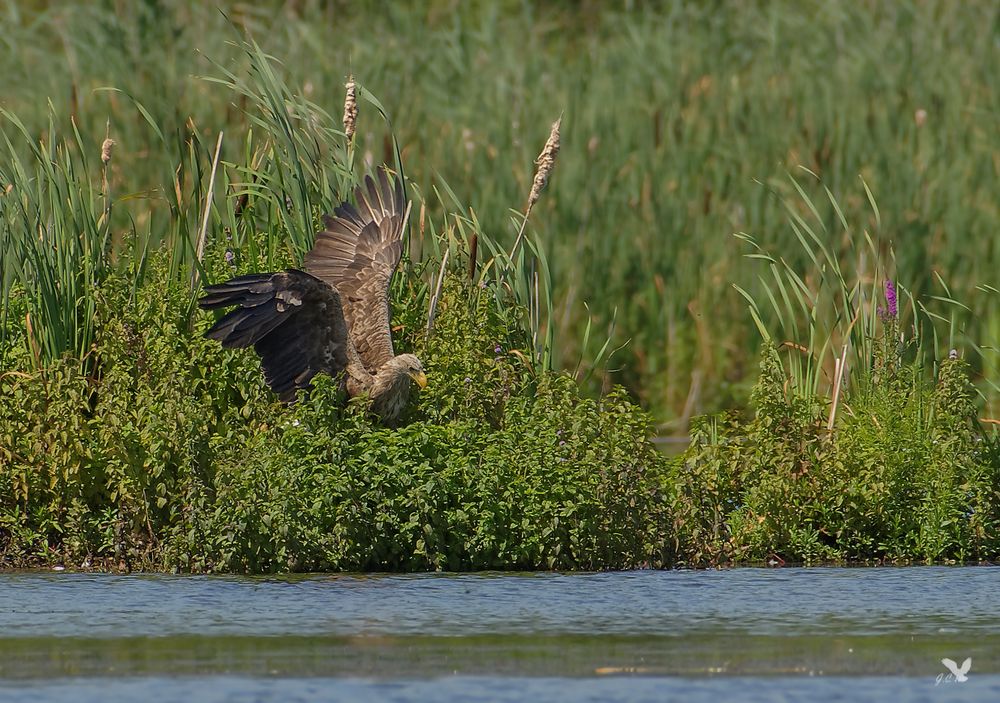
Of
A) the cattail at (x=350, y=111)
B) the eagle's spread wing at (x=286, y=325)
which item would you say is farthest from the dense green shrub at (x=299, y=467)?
the cattail at (x=350, y=111)

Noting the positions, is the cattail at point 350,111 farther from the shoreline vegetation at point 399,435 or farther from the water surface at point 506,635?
the water surface at point 506,635

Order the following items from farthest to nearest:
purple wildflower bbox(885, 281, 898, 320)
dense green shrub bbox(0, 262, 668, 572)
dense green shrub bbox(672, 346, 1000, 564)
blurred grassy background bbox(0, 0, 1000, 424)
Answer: blurred grassy background bbox(0, 0, 1000, 424), purple wildflower bbox(885, 281, 898, 320), dense green shrub bbox(672, 346, 1000, 564), dense green shrub bbox(0, 262, 668, 572)

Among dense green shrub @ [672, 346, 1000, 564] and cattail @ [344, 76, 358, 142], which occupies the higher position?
Result: cattail @ [344, 76, 358, 142]

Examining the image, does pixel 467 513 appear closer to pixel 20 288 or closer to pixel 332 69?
pixel 20 288

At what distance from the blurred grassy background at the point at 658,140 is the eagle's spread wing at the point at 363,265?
95.1 inches

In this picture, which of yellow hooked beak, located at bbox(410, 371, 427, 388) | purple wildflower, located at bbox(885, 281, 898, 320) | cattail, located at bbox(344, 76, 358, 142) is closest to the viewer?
yellow hooked beak, located at bbox(410, 371, 427, 388)

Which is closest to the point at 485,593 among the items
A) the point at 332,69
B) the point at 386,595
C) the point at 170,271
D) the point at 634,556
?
the point at 386,595

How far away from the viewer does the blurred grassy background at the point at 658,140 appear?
12109 mm

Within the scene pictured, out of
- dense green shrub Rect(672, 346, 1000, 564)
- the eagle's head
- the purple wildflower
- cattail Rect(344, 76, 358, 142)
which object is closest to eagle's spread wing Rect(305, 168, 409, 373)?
the eagle's head

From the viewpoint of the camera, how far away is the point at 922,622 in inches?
259

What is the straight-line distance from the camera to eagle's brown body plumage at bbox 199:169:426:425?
318 inches

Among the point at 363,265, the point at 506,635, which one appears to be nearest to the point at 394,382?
the point at 363,265

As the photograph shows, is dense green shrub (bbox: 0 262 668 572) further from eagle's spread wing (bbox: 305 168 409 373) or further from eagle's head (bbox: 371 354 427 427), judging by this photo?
eagle's spread wing (bbox: 305 168 409 373)

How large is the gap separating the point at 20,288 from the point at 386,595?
2.59 meters
